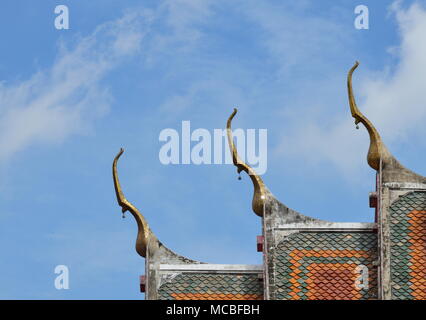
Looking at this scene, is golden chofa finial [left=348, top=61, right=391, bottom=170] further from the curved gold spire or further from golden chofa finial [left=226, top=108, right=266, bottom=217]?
the curved gold spire

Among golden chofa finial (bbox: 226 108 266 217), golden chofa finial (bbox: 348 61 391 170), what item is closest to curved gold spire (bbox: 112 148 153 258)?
golden chofa finial (bbox: 226 108 266 217)

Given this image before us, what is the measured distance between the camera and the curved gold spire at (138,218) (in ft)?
239

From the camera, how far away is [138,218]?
7312 cm

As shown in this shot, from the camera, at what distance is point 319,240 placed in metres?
72.5

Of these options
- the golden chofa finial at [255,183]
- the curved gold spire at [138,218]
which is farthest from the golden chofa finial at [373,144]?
the curved gold spire at [138,218]

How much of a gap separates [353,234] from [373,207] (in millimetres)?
Answer: 1131

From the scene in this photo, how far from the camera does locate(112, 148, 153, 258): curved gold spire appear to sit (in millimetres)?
72800

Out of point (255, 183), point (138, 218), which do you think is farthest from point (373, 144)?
point (138, 218)

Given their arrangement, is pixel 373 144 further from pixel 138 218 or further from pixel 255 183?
pixel 138 218

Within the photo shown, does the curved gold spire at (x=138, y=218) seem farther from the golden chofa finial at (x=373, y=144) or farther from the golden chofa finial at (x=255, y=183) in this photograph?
the golden chofa finial at (x=373, y=144)
